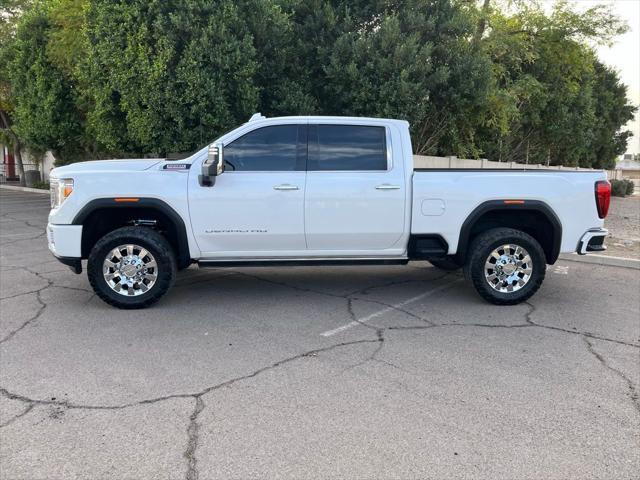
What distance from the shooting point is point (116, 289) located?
562 centimetres

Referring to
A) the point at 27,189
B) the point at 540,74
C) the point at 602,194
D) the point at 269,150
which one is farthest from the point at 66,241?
the point at 27,189

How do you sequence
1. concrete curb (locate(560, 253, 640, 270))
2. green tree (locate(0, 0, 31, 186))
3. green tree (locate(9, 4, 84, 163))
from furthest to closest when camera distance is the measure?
1. green tree (locate(0, 0, 31, 186))
2. green tree (locate(9, 4, 84, 163))
3. concrete curb (locate(560, 253, 640, 270))

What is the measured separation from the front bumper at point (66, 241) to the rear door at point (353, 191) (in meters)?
2.40

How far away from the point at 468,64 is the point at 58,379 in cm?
1212

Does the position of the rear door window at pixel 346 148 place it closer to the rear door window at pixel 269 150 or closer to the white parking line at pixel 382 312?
the rear door window at pixel 269 150

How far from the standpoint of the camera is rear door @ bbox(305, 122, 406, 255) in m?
5.71

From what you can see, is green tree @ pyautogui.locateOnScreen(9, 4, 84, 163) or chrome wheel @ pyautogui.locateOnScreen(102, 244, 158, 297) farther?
green tree @ pyautogui.locateOnScreen(9, 4, 84, 163)

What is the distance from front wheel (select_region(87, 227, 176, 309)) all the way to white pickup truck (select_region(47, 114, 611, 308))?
0.5 inches

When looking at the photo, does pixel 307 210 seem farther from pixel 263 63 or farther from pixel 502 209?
pixel 263 63

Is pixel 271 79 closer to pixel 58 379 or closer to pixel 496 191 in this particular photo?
pixel 496 191

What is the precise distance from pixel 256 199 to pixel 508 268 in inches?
115

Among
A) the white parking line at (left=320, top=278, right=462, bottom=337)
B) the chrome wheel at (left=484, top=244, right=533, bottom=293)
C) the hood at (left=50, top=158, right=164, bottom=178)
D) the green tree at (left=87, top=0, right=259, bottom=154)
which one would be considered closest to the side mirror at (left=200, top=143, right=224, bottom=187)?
the hood at (left=50, top=158, right=164, bottom=178)

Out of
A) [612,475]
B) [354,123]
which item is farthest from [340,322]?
[612,475]

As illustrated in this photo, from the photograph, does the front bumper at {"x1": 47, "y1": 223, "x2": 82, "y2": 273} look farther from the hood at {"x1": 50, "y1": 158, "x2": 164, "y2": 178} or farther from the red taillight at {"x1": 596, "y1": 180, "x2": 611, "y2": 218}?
the red taillight at {"x1": 596, "y1": 180, "x2": 611, "y2": 218}
